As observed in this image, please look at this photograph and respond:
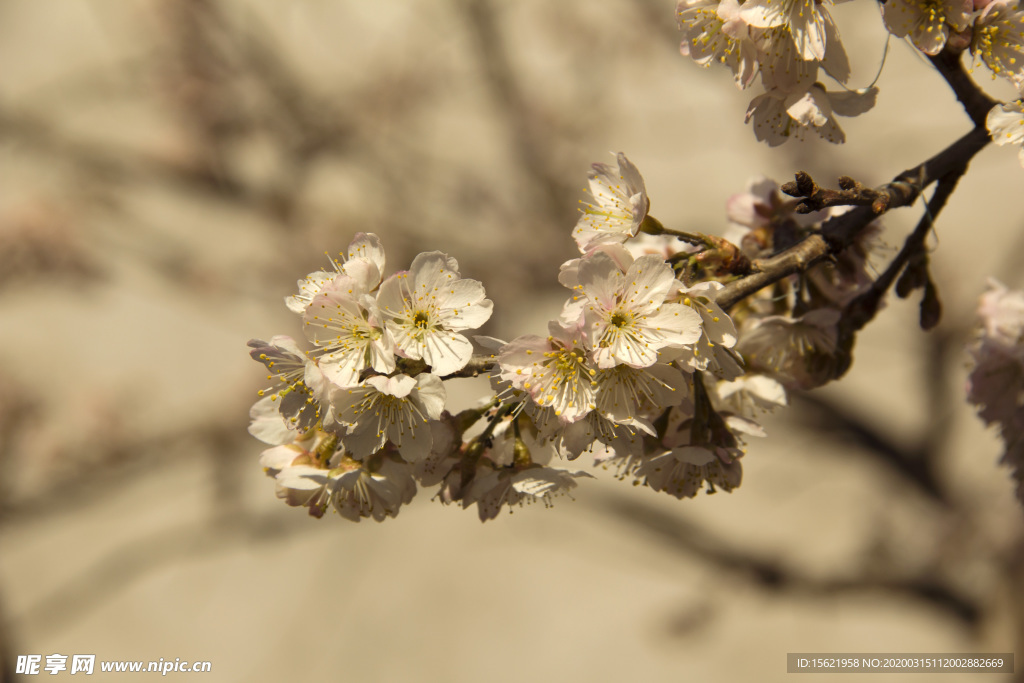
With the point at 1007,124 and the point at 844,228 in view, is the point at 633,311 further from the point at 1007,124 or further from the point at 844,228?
the point at 1007,124

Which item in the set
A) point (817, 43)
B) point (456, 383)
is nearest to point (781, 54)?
point (817, 43)

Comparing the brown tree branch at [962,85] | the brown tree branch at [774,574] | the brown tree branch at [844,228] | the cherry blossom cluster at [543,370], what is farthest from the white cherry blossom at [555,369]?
the brown tree branch at [774,574]

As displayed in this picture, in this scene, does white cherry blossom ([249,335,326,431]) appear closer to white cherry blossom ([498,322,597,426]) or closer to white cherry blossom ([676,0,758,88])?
white cherry blossom ([498,322,597,426])

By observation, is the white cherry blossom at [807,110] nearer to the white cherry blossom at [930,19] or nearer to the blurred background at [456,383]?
the white cherry blossom at [930,19]

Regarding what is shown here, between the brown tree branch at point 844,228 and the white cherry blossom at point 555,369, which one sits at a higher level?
the brown tree branch at point 844,228

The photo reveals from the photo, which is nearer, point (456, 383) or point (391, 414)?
point (391, 414)

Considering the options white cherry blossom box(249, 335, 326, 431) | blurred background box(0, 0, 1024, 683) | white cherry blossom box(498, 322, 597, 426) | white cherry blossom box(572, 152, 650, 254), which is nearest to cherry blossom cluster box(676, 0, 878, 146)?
white cherry blossom box(572, 152, 650, 254)
